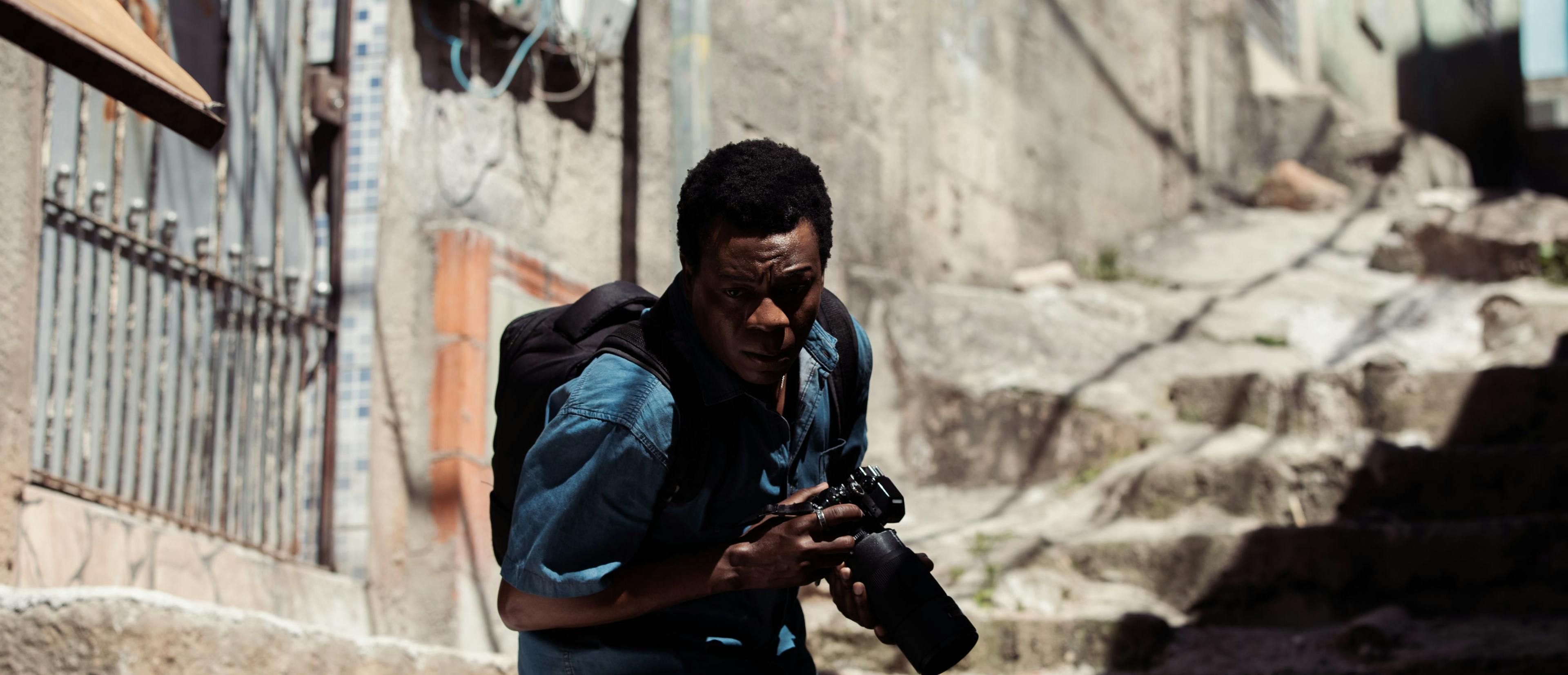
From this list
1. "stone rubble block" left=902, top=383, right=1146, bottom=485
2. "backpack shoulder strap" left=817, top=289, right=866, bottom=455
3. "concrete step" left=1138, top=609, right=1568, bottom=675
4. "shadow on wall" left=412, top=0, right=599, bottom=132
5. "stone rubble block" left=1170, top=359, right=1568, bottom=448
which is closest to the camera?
"backpack shoulder strap" left=817, top=289, right=866, bottom=455

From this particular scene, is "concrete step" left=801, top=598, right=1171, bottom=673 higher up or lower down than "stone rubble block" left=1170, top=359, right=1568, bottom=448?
lower down

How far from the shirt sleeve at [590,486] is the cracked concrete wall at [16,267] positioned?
77.2 inches

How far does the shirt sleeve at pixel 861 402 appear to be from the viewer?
2.13m

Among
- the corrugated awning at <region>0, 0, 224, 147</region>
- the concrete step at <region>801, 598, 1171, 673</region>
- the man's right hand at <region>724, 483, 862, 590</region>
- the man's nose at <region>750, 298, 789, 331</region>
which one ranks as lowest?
the concrete step at <region>801, 598, 1171, 673</region>

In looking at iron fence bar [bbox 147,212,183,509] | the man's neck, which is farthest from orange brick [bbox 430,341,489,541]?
the man's neck

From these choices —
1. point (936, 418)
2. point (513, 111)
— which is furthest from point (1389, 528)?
point (513, 111)

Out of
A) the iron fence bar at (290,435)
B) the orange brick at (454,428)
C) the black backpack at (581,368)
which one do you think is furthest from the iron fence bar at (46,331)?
the black backpack at (581,368)

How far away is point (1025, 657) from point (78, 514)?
2686 mm

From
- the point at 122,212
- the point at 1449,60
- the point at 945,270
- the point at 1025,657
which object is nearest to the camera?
the point at 122,212

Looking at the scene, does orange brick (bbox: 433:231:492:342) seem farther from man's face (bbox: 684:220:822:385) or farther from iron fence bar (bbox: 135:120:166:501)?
man's face (bbox: 684:220:822:385)

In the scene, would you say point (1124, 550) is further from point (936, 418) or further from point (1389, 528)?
point (936, 418)

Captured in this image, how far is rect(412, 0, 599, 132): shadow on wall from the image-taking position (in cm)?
494

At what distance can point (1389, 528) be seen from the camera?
15.8ft

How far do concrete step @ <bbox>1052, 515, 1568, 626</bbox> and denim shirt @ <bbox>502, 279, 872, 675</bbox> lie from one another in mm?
3109
